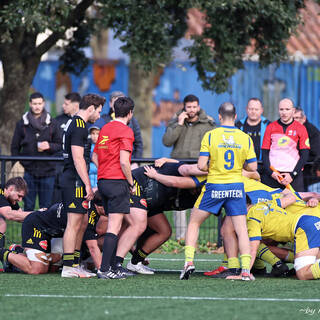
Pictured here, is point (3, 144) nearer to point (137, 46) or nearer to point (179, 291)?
point (137, 46)

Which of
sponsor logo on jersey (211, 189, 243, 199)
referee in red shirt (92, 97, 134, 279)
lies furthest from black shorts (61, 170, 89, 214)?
sponsor logo on jersey (211, 189, 243, 199)

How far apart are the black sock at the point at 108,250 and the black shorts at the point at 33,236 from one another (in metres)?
1.00

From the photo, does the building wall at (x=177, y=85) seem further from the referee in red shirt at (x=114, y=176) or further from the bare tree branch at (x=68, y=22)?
the referee in red shirt at (x=114, y=176)

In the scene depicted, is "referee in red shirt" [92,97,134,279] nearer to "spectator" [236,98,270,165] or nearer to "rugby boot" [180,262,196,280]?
"rugby boot" [180,262,196,280]

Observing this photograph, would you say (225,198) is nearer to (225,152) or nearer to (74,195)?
(225,152)

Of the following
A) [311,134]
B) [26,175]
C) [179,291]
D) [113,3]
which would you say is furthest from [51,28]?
[179,291]

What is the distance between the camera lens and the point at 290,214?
31.9 ft

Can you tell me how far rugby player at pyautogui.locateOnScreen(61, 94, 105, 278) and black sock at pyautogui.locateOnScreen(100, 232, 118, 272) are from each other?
1.27ft

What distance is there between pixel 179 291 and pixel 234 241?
1.73 meters

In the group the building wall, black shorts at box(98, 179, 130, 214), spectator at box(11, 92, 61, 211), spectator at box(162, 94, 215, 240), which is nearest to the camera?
black shorts at box(98, 179, 130, 214)

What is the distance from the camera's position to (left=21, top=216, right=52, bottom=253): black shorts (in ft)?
32.3

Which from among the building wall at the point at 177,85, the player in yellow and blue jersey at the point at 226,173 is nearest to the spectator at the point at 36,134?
the player in yellow and blue jersey at the point at 226,173

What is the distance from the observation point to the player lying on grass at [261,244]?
970 cm

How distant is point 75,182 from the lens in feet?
31.1
